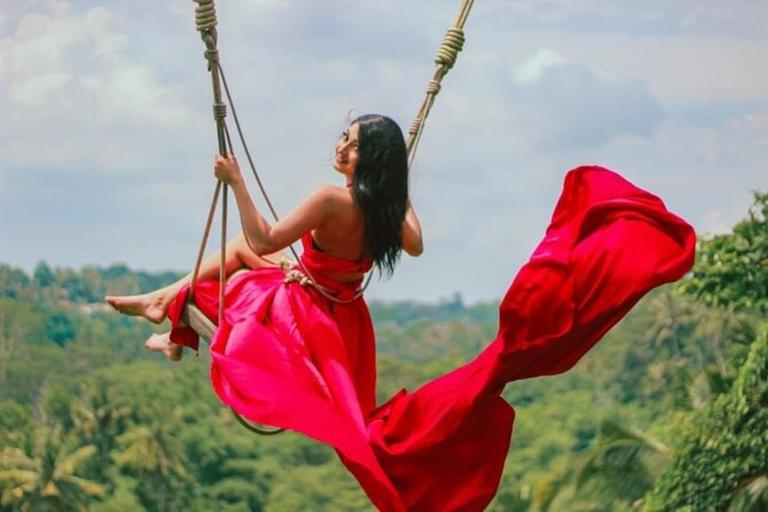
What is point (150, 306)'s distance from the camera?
224 inches

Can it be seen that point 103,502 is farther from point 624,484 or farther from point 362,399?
point 362,399

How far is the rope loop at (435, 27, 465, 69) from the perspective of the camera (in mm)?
5754

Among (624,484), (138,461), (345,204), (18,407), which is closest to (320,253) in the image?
(345,204)

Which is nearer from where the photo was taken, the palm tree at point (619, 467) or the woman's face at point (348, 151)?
the woman's face at point (348, 151)

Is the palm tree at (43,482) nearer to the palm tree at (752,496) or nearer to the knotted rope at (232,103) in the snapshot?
the palm tree at (752,496)

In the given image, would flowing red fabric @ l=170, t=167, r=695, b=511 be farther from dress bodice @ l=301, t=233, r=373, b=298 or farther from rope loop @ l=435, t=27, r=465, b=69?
rope loop @ l=435, t=27, r=465, b=69

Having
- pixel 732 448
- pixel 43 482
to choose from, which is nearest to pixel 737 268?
pixel 732 448

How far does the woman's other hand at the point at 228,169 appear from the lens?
17.1 ft

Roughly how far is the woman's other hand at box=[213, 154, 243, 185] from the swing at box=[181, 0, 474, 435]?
0.08 ft

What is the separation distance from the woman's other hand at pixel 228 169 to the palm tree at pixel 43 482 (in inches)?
1103

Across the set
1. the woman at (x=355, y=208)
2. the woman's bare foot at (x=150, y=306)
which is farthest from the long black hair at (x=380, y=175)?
the woman's bare foot at (x=150, y=306)

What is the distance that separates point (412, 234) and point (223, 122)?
0.57 metres

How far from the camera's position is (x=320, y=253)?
5.32 m

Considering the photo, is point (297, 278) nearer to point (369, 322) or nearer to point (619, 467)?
point (369, 322)
